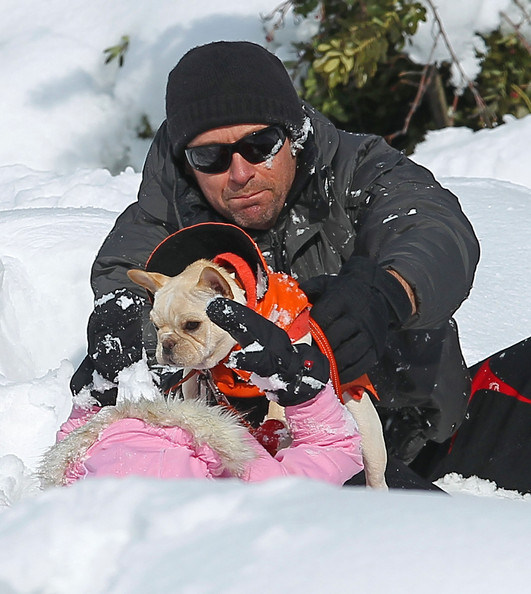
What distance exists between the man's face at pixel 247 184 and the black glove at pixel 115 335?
0.26 meters

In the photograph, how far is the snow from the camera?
716 millimetres

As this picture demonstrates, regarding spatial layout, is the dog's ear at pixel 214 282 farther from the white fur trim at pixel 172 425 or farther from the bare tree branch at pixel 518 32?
the bare tree branch at pixel 518 32

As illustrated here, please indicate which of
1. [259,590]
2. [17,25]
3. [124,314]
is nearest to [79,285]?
[124,314]

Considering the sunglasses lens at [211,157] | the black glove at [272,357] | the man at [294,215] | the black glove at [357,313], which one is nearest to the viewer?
the black glove at [272,357]

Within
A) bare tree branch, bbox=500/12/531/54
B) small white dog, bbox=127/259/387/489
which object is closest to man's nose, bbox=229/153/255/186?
small white dog, bbox=127/259/387/489

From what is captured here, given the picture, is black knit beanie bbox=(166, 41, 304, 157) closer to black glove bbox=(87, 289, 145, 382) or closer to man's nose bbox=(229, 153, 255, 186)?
man's nose bbox=(229, 153, 255, 186)

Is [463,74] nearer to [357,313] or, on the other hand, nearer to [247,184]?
[247,184]

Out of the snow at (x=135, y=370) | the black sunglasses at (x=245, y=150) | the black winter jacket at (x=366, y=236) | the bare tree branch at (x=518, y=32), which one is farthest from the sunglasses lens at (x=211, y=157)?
the bare tree branch at (x=518, y=32)

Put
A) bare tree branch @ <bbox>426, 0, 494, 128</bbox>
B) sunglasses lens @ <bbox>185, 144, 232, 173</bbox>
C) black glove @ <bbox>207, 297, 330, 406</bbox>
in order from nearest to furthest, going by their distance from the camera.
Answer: black glove @ <bbox>207, 297, 330, 406</bbox> → sunglasses lens @ <bbox>185, 144, 232, 173</bbox> → bare tree branch @ <bbox>426, 0, 494, 128</bbox>

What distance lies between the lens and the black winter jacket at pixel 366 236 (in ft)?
5.34

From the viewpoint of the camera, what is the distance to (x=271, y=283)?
1461mm

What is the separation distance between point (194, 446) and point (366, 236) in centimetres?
56

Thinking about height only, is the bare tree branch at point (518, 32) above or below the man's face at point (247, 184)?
below

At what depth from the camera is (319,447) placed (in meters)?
1.46
